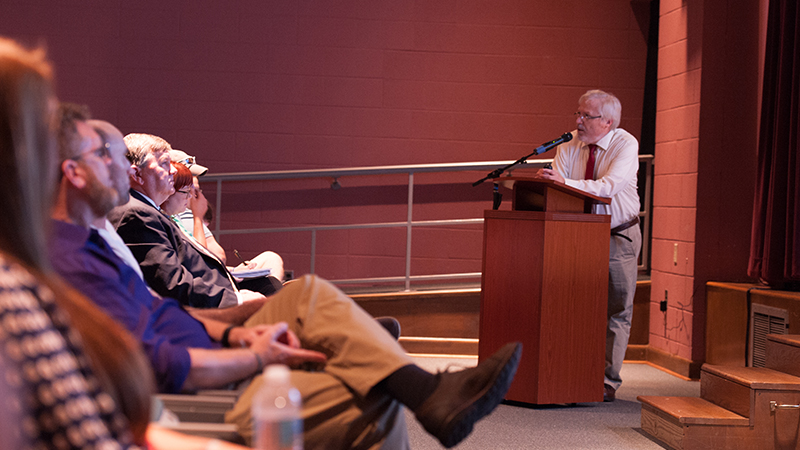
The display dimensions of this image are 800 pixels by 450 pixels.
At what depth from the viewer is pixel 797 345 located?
2.67 meters

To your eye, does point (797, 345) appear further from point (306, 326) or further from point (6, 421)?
point (6, 421)

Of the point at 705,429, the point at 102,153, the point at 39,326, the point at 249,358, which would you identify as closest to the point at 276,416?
the point at 39,326

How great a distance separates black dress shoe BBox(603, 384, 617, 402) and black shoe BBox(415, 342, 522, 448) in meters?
1.92

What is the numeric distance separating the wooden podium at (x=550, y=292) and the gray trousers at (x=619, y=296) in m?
0.29

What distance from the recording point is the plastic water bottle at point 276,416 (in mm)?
939

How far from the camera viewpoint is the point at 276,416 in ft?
3.14

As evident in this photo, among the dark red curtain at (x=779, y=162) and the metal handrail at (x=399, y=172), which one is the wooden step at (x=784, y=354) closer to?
the dark red curtain at (x=779, y=162)

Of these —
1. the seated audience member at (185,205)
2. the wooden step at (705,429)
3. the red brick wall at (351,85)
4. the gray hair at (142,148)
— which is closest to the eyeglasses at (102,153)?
the gray hair at (142,148)

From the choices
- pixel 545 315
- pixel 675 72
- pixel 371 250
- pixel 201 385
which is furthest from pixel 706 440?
pixel 371 250

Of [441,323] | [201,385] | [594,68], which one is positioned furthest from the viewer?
[594,68]

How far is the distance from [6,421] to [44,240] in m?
0.21

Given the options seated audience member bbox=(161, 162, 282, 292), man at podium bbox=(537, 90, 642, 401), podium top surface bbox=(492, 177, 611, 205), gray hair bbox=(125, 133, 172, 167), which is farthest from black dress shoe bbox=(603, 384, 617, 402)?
gray hair bbox=(125, 133, 172, 167)

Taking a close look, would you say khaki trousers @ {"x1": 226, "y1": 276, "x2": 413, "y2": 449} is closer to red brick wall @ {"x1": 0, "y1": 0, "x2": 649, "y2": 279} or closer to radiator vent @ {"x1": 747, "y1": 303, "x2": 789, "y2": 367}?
radiator vent @ {"x1": 747, "y1": 303, "x2": 789, "y2": 367}

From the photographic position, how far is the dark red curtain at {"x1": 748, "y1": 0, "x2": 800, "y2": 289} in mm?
3344
